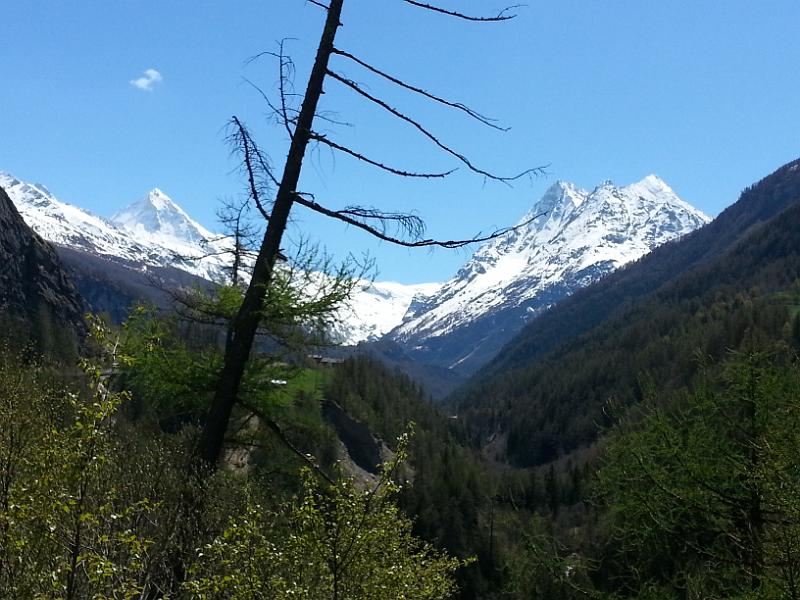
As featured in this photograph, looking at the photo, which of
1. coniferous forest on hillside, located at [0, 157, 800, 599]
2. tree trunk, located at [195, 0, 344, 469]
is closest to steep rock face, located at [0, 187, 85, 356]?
coniferous forest on hillside, located at [0, 157, 800, 599]

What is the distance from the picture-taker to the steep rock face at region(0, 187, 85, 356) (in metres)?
121

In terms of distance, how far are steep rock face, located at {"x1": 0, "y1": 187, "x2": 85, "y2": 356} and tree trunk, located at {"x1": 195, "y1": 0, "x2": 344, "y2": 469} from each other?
11961cm

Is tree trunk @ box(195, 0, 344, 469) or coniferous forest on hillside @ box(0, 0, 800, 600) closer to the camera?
coniferous forest on hillside @ box(0, 0, 800, 600)

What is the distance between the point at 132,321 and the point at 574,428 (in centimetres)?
18863

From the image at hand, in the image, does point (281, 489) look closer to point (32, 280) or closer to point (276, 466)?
point (276, 466)

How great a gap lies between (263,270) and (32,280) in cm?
14166

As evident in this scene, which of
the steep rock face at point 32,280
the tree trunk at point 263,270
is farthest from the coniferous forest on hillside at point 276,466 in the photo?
the steep rock face at point 32,280

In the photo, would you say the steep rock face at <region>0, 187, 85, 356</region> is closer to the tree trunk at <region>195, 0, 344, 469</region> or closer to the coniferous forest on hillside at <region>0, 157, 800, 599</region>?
the coniferous forest on hillside at <region>0, 157, 800, 599</region>

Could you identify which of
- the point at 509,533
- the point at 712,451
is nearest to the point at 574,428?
the point at 509,533

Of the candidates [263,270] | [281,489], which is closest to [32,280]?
[281,489]

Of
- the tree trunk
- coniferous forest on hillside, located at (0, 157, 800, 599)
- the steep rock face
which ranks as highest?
the steep rock face

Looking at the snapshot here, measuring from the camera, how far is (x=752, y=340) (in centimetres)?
1080

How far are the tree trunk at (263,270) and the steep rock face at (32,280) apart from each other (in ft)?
392

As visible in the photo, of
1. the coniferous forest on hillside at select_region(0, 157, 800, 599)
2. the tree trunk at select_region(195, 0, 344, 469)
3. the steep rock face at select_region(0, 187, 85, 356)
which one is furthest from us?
the steep rock face at select_region(0, 187, 85, 356)
